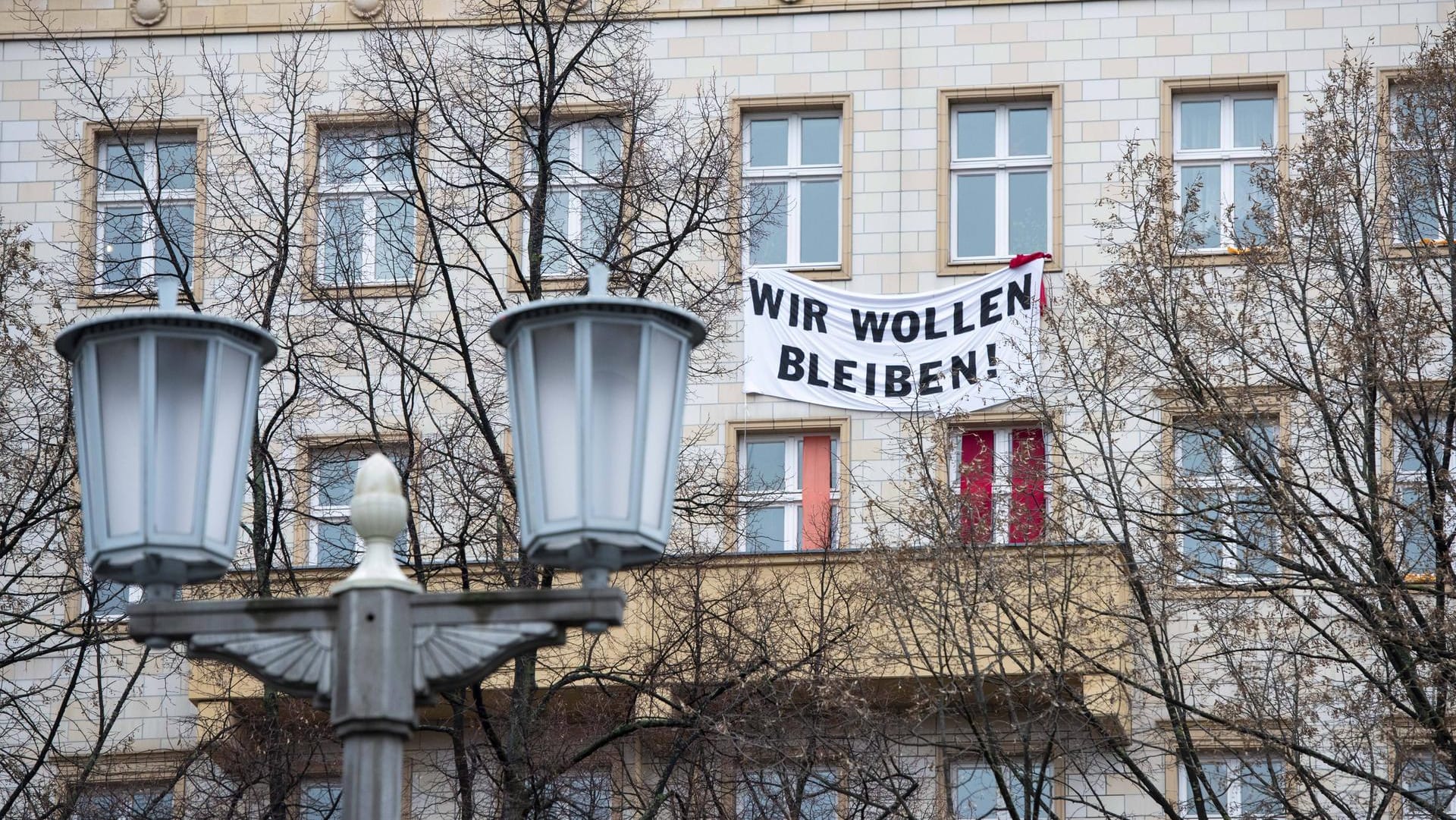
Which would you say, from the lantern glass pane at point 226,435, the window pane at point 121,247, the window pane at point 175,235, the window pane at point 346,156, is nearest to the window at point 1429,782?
the window pane at point 346,156

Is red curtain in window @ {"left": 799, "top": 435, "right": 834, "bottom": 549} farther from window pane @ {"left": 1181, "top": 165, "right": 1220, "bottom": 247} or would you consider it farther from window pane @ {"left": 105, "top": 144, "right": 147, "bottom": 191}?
window pane @ {"left": 105, "top": 144, "right": 147, "bottom": 191}

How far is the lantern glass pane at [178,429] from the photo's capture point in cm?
914

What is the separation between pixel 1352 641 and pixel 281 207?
411 inches

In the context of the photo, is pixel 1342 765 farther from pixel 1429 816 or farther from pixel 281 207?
pixel 281 207

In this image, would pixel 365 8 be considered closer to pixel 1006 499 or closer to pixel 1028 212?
pixel 1028 212

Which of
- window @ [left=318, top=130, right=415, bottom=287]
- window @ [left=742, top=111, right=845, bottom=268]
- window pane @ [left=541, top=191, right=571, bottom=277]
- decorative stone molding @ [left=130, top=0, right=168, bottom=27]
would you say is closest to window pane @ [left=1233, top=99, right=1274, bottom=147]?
window @ [left=742, top=111, right=845, bottom=268]

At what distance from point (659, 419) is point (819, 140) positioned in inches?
854

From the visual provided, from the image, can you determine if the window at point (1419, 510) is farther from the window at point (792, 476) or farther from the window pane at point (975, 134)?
the window pane at point (975, 134)

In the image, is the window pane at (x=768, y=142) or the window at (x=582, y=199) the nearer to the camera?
the window at (x=582, y=199)

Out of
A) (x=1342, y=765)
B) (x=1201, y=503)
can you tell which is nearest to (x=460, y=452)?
(x=1201, y=503)

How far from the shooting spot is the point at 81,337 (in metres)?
9.25

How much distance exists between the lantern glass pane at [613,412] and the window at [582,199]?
11.4 metres

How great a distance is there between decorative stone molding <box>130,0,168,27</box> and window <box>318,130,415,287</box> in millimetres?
2407

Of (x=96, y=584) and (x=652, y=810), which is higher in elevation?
(x=96, y=584)
